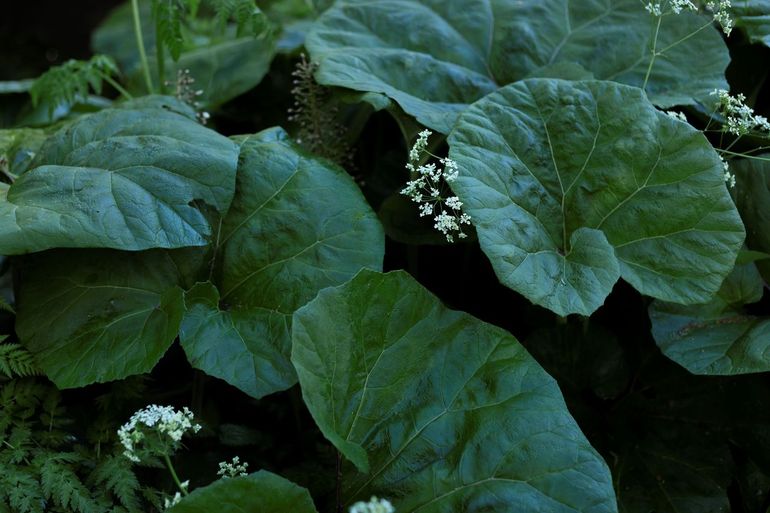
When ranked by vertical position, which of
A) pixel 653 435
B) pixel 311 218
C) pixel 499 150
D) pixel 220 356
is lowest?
pixel 653 435

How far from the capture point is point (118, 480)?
131cm

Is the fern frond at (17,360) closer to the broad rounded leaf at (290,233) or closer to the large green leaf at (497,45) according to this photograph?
the broad rounded leaf at (290,233)

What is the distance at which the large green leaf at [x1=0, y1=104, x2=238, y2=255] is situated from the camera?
1317 mm

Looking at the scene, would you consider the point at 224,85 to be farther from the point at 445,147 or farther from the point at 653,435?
the point at 653,435

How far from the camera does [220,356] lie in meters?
1.36

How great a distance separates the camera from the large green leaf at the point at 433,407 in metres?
1.23

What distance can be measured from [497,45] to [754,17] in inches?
22.6

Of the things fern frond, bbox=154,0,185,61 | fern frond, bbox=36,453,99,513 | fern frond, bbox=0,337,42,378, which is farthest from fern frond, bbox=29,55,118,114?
fern frond, bbox=36,453,99,513

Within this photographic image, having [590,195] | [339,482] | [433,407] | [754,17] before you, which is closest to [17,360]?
[339,482]

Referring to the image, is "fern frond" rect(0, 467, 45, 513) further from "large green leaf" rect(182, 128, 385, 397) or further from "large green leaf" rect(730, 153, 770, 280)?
"large green leaf" rect(730, 153, 770, 280)

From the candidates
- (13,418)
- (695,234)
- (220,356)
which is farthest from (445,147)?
(13,418)

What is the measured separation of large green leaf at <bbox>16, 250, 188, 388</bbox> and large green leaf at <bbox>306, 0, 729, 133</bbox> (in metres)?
0.59

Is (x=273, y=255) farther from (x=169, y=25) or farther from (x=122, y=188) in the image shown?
(x=169, y=25)

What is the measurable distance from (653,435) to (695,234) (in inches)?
19.0
